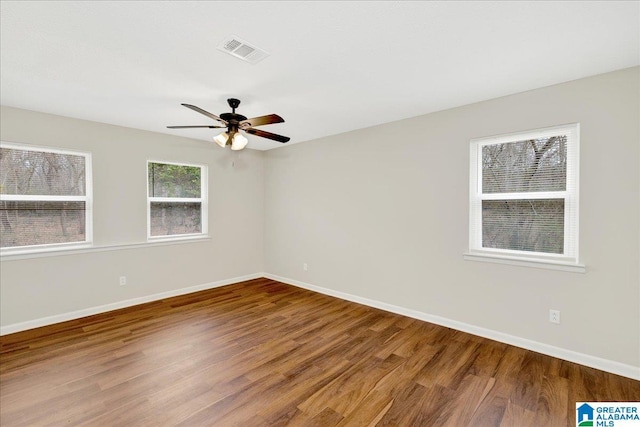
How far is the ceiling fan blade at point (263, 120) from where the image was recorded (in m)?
2.56

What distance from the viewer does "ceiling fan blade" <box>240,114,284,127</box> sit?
2.56 m

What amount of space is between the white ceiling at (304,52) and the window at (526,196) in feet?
1.78

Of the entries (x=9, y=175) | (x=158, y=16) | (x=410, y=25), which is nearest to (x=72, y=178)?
(x=9, y=175)

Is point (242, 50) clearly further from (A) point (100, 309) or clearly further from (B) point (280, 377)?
(A) point (100, 309)

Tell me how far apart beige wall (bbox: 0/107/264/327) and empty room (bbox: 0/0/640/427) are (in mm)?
30

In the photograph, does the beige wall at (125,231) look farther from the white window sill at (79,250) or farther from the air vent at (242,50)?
the air vent at (242,50)

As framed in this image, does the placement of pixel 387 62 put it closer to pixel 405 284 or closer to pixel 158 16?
pixel 158 16

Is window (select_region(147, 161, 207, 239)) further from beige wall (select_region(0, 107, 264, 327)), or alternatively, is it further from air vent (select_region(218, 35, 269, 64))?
air vent (select_region(218, 35, 269, 64))

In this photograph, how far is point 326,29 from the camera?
5.97 ft

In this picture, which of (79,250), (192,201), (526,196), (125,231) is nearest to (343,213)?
(526,196)

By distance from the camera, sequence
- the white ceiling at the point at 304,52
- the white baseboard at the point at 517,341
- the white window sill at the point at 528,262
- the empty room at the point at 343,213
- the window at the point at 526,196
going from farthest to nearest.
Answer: the window at the point at 526,196, the white window sill at the point at 528,262, the white baseboard at the point at 517,341, the empty room at the point at 343,213, the white ceiling at the point at 304,52

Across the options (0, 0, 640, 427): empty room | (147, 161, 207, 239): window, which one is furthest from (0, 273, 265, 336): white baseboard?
(147, 161, 207, 239): window

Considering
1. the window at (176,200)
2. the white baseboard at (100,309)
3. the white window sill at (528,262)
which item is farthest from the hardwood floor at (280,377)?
the window at (176,200)

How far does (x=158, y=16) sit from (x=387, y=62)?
1601mm
